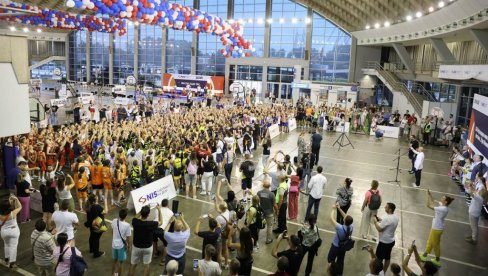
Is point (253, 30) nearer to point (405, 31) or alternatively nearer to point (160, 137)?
point (405, 31)

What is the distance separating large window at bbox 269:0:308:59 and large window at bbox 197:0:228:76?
21.2ft

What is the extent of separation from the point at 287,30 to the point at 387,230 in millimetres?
35638

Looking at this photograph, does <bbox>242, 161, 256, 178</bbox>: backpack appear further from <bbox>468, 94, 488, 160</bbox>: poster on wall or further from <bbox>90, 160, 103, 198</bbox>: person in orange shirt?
<bbox>468, 94, 488, 160</bbox>: poster on wall

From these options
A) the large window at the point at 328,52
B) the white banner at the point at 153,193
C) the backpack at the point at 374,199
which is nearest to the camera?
the backpack at the point at 374,199

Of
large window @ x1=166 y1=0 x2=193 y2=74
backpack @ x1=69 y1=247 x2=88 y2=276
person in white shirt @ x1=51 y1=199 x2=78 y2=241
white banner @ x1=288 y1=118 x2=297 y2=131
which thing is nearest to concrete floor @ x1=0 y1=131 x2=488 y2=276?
person in white shirt @ x1=51 y1=199 x2=78 y2=241

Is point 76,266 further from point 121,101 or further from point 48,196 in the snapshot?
point 121,101

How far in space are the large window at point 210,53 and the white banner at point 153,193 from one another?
3453 centimetres

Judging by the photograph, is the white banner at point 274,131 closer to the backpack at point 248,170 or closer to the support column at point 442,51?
the backpack at point 248,170

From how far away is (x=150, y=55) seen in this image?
157ft

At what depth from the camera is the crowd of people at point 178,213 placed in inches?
238

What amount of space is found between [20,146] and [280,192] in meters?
8.27

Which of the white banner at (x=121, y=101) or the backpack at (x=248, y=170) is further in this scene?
the white banner at (x=121, y=101)

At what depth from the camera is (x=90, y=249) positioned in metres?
7.71

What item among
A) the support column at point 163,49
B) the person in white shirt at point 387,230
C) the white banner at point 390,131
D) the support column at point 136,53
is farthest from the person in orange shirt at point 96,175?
the support column at point 136,53
